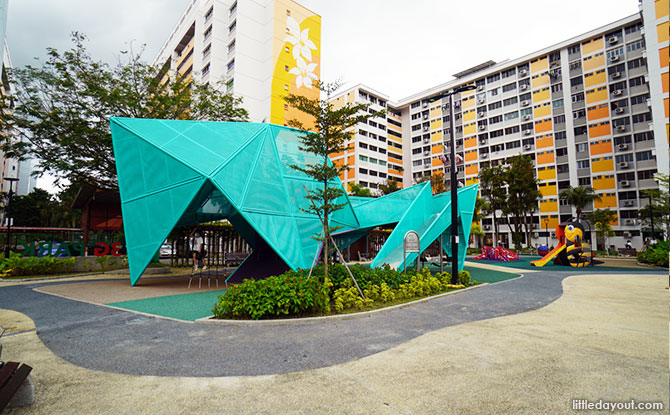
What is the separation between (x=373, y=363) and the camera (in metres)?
5.14

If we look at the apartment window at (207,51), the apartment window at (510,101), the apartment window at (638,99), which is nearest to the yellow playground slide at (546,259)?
the apartment window at (638,99)

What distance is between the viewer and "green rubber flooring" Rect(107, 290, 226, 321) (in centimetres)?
884

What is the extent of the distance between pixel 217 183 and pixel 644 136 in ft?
195

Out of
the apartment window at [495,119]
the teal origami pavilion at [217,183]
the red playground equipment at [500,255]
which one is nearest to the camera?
the teal origami pavilion at [217,183]

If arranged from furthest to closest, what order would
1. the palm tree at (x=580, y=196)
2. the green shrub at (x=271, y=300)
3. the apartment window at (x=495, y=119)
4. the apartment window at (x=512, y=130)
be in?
the apartment window at (x=495, y=119) < the apartment window at (x=512, y=130) < the palm tree at (x=580, y=196) < the green shrub at (x=271, y=300)

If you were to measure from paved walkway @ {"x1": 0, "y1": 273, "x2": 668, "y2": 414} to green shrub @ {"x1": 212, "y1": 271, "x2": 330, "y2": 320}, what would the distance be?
0.71m

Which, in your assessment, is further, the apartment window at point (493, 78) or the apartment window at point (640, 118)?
the apartment window at point (493, 78)

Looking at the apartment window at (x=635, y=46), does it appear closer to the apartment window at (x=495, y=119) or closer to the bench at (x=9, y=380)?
the apartment window at (x=495, y=119)

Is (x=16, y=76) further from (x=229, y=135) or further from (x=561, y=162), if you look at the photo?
(x=561, y=162)

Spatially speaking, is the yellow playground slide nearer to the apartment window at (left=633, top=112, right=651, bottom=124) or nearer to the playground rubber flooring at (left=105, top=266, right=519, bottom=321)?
the playground rubber flooring at (left=105, top=266, right=519, bottom=321)

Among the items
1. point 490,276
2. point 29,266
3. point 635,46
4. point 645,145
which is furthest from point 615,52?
point 29,266

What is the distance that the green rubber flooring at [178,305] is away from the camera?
8844 millimetres

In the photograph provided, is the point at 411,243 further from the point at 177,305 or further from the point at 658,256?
the point at 658,256

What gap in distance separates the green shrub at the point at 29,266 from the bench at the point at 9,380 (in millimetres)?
18547
